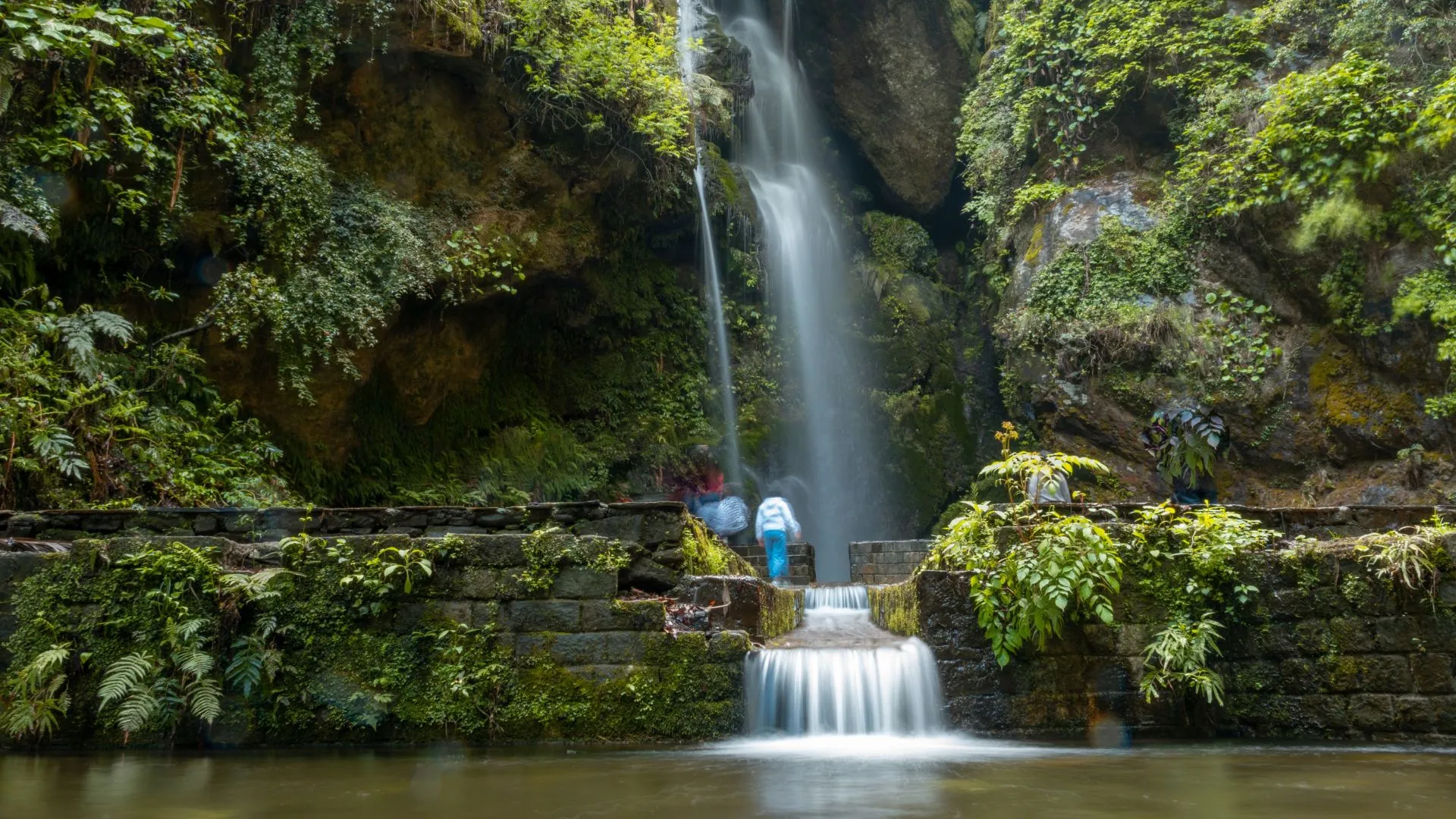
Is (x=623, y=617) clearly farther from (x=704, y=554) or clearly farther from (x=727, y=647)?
(x=704, y=554)

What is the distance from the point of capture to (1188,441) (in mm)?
9430

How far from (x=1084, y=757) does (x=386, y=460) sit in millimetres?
10161

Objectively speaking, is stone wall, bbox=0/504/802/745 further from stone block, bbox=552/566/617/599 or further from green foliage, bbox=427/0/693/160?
green foliage, bbox=427/0/693/160

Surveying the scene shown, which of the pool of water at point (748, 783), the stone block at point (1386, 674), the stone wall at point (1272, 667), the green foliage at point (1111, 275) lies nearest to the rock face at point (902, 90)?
the green foliage at point (1111, 275)

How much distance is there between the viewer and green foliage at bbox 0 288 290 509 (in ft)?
25.3

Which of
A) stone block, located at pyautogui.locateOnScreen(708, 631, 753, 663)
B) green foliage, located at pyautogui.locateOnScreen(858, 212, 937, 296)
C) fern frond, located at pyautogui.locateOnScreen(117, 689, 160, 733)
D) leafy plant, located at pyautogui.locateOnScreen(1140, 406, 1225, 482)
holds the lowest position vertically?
fern frond, located at pyautogui.locateOnScreen(117, 689, 160, 733)

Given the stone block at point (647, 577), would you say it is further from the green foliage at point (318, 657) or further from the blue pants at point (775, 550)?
the blue pants at point (775, 550)

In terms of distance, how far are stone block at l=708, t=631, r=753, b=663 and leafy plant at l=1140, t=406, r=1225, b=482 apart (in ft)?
19.1

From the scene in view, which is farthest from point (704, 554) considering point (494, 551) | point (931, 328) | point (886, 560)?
point (931, 328)

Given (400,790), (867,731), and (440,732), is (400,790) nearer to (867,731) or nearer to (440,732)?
(440,732)

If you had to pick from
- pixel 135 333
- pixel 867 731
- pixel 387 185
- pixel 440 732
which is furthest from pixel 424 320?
pixel 867 731

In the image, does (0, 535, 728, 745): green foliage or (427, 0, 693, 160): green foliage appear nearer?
(0, 535, 728, 745): green foliage

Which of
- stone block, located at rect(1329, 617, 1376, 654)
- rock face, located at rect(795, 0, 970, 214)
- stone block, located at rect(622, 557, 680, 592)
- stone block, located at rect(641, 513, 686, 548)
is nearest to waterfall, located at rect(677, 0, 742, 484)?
rock face, located at rect(795, 0, 970, 214)

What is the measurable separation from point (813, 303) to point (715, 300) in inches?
85.4
